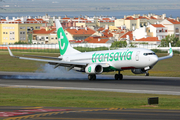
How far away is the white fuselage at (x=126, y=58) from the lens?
4916cm

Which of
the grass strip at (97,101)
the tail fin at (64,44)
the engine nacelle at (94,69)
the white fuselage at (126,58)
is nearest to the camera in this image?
the grass strip at (97,101)

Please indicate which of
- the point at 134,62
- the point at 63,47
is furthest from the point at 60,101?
the point at 63,47

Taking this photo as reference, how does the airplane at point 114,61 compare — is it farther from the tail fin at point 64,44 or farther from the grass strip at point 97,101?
the grass strip at point 97,101

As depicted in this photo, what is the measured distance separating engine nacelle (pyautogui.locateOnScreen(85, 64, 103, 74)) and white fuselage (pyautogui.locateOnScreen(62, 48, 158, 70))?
1.28 metres

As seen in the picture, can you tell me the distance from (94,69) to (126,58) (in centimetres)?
→ 471

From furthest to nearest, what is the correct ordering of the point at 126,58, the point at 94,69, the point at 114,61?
the point at 94,69, the point at 114,61, the point at 126,58

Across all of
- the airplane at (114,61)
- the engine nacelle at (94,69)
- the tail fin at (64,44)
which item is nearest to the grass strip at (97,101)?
the airplane at (114,61)

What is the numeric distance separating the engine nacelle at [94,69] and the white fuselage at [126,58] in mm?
1282

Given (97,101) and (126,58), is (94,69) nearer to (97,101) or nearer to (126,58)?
(126,58)

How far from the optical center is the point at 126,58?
50375mm

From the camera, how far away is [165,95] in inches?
1448

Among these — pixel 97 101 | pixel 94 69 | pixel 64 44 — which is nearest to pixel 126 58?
pixel 94 69

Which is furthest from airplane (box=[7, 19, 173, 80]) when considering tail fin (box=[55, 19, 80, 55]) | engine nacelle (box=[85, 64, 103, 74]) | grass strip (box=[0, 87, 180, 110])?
grass strip (box=[0, 87, 180, 110])

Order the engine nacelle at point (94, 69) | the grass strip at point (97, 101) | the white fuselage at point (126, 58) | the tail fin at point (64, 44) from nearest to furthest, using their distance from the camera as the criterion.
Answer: the grass strip at point (97, 101)
the white fuselage at point (126, 58)
the engine nacelle at point (94, 69)
the tail fin at point (64, 44)
